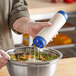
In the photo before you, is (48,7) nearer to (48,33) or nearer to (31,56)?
(31,56)

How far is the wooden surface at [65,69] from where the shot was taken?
1.42 m

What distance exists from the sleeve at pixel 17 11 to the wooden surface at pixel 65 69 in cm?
38

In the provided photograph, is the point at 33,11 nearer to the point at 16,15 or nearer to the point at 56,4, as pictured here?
the point at 56,4

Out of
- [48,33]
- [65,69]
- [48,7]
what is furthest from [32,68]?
[48,7]

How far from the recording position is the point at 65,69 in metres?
1.49

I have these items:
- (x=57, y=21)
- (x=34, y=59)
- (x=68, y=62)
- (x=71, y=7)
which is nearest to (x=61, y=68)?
(x=68, y=62)

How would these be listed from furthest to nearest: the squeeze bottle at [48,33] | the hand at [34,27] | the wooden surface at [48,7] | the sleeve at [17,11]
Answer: the wooden surface at [48,7]
the sleeve at [17,11]
the hand at [34,27]
the squeeze bottle at [48,33]

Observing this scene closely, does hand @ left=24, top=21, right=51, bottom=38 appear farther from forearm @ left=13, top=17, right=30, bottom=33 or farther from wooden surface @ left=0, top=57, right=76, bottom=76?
wooden surface @ left=0, top=57, right=76, bottom=76

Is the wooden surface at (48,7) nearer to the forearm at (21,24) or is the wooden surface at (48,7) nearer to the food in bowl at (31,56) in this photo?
the forearm at (21,24)

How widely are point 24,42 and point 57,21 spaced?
2.08 m

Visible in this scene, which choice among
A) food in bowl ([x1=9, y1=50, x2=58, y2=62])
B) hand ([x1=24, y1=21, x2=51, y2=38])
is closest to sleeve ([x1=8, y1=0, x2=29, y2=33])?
hand ([x1=24, y1=21, x2=51, y2=38])

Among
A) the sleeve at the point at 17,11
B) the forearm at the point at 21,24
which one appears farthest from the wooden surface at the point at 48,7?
the forearm at the point at 21,24

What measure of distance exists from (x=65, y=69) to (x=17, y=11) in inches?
21.9

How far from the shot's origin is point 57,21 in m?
1.21
